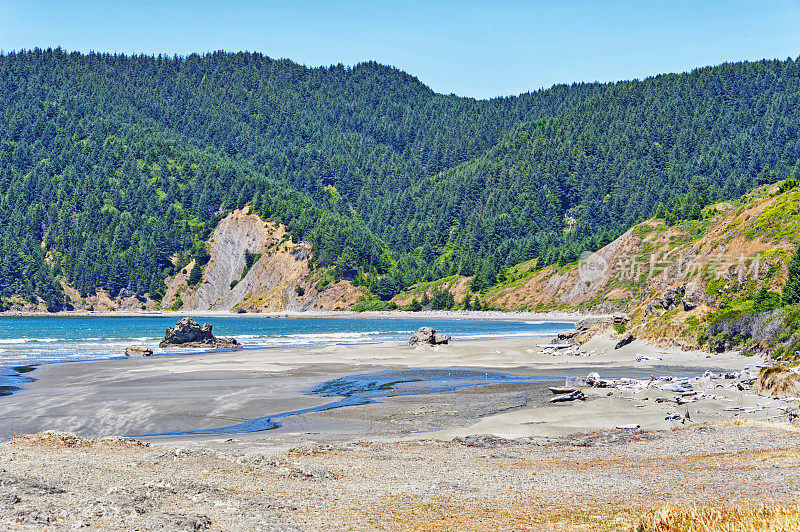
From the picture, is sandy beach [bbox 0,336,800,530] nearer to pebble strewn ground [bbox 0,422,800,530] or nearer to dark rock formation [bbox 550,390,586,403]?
pebble strewn ground [bbox 0,422,800,530]

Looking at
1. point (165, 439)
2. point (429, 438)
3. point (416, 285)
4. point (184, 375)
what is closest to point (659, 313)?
point (184, 375)

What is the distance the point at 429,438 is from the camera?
76.7 feet

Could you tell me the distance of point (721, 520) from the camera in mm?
→ 11344

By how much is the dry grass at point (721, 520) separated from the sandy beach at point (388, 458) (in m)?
0.81

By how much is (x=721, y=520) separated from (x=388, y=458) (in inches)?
371

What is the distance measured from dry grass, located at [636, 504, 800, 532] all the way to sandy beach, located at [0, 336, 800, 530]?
0.81 meters

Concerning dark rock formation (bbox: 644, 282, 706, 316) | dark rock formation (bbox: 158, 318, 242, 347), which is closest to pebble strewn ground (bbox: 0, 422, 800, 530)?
dark rock formation (bbox: 644, 282, 706, 316)

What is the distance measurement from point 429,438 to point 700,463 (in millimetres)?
8380

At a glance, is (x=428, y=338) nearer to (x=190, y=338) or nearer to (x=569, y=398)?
(x=190, y=338)

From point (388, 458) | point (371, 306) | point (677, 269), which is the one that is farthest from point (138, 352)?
point (371, 306)

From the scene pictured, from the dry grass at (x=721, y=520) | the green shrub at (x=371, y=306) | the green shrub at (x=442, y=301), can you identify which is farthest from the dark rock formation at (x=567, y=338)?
the green shrub at (x=371, y=306)

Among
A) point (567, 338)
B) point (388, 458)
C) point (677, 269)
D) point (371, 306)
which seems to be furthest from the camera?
point (371, 306)

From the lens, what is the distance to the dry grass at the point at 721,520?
10945 mm

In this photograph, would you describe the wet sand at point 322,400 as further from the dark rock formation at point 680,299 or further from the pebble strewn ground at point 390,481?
the dark rock formation at point 680,299
